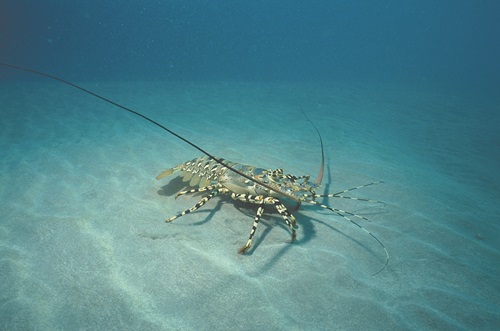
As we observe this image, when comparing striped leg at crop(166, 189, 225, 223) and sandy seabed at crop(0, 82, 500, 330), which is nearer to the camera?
sandy seabed at crop(0, 82, 500, 330)

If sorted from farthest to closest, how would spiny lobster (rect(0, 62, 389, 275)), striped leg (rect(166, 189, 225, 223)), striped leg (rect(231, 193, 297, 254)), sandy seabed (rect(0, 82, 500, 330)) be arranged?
striped leg (rect(166, 189, 225, 223))
spiny lobster (rect(0, 62, 389, 275))
striped leg (rect(231, 193, 297, 254))
sandy seabed (rect(0, 82, 500, 330))

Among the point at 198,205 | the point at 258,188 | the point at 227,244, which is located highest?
the point at 258,188

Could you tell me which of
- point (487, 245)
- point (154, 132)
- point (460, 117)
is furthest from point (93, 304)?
point (460, 117)

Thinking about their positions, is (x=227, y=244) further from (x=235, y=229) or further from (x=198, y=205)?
(x=198, y=205)

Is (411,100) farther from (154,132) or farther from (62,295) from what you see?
(62,295)

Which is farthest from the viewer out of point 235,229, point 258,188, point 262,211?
point 235,229

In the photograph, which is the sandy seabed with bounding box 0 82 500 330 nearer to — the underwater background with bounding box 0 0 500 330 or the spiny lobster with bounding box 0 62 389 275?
the underwater background with bounding box 0 0 500 330

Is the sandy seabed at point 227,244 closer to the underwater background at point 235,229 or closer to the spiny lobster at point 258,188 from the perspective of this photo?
the underwater background at point 235,229

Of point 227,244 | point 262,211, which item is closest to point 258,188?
point 262,211

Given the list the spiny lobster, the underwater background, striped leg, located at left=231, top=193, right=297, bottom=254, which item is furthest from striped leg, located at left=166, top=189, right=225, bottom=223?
striped leg, located at left=231, top=193, right=297, bottom=254
